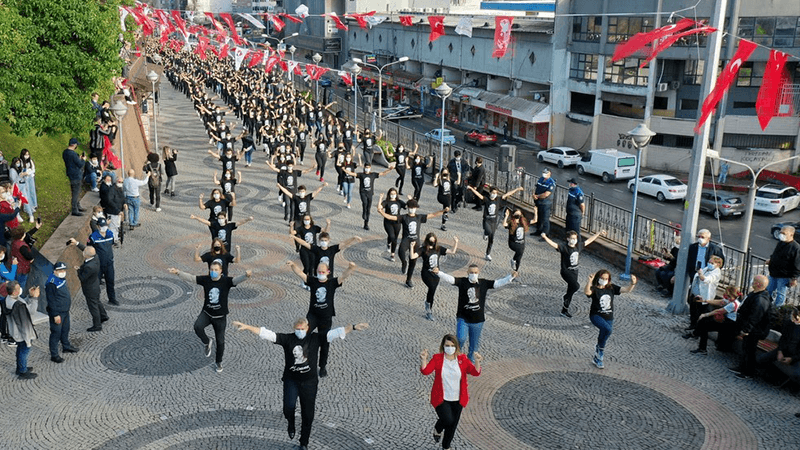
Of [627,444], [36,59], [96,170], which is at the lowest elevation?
[627,444]

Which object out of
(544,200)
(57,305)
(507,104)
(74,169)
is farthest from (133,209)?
(507,104)

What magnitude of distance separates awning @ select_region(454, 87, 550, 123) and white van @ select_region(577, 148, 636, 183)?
10620 millimetres

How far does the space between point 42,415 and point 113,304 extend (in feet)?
13.8

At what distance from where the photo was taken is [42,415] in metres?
9.88

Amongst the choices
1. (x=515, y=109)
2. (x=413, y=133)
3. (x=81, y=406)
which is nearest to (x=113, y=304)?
(x=81, y=406)

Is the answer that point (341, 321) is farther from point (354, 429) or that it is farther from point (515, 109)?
point (515, 109)

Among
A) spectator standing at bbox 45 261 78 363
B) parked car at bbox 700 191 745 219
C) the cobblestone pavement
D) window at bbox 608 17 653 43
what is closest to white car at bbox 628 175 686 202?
parked car at bbox 700 191 745 219

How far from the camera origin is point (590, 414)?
33.6 feet

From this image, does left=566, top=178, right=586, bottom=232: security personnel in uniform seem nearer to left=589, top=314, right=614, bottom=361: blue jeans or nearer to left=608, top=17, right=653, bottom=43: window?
left=589, top=314, right=614, bottom=361: blue jeans

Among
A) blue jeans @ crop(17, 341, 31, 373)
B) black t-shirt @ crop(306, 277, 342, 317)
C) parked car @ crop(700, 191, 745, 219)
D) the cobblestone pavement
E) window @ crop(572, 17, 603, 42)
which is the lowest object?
parked car @ crop(700, 191, 745, 219)

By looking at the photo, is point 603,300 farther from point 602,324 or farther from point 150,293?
point 150,293

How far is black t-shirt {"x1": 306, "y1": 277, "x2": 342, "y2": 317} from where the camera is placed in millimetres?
11039

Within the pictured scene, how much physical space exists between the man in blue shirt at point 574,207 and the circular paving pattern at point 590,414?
741cm

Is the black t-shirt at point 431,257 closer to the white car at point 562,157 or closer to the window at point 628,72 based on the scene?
the white car at point 562,157
